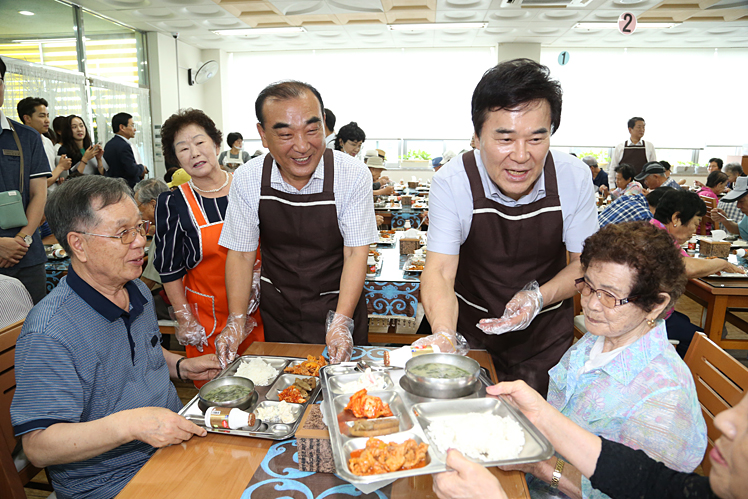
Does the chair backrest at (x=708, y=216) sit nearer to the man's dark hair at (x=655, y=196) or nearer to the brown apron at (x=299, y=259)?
the man's dark hair at (x=655, y=196)

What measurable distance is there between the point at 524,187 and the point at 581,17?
8439 millimetres

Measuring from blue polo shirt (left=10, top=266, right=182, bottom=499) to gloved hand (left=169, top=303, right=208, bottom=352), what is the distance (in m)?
0.56

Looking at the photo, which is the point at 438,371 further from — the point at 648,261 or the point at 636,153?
the point at 636,153

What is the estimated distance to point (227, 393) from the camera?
1.44 meters

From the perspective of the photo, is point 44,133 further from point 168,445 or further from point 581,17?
point 581,17

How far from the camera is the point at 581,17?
8.41m

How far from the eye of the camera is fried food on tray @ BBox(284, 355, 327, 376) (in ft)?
5.28

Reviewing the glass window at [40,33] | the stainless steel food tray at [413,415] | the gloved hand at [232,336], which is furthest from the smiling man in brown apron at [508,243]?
the glass window at [40,33]

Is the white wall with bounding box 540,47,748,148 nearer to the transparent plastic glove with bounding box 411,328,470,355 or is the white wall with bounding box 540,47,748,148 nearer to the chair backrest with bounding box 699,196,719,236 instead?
the chair backrest with bounding box 699,196,719,236

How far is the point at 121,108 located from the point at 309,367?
904 cm

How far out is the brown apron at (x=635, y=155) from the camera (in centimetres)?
848

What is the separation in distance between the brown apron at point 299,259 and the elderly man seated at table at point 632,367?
40.9 inches

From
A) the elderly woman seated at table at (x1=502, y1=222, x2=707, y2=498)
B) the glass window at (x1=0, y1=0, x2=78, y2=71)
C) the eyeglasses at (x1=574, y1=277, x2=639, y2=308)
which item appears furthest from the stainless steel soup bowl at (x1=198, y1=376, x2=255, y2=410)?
the glass window at (x1=0, y1=0, x2=78, y2=71)

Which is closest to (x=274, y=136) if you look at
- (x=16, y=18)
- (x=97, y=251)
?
(x=97, y=251)
